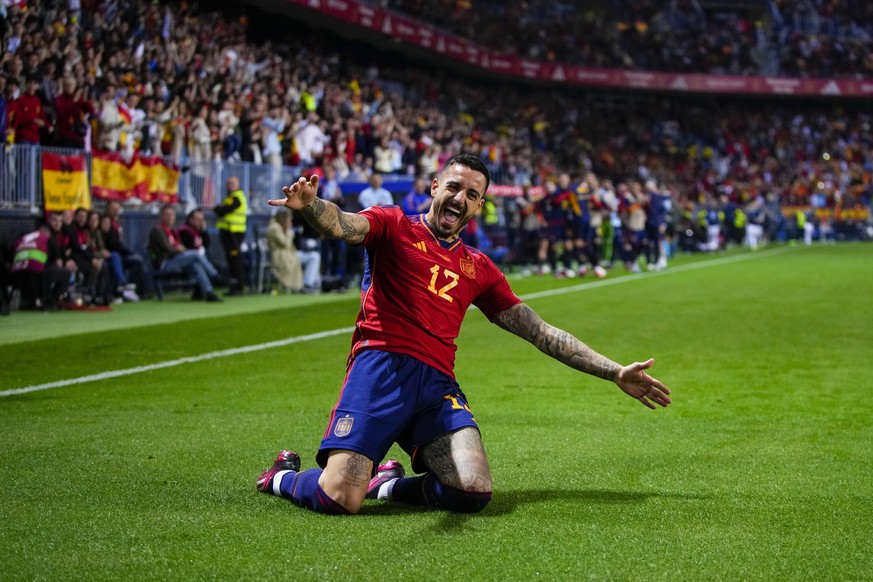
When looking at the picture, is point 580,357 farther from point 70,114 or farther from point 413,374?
point 70,114

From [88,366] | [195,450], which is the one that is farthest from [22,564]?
[88,366]

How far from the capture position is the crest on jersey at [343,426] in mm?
5312

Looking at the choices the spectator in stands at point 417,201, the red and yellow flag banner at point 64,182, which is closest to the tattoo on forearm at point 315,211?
the red and yellow flag banner at point 64,182

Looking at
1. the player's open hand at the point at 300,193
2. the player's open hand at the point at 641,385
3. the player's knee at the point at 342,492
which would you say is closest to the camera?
the player's open hand at the point at 300,193

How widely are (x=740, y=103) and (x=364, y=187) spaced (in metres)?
41.8

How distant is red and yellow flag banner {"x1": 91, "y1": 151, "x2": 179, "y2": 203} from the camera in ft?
60.8

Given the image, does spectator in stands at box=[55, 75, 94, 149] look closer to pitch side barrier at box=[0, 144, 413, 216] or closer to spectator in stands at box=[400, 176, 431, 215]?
pitch side barrier at box=[0, 144, 413, 216]

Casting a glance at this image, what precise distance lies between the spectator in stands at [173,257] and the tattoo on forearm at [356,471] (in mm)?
13745

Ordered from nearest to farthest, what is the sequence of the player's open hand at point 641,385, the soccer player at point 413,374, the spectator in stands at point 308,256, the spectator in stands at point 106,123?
the soccer player at point 413,374 → the player's open hand at point 641,385 → the spectator in stands at point 106,123 → the spectator in stands at point 308,256

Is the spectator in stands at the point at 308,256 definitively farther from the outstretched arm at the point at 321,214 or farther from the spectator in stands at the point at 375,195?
the outstretched arm at the point at 321,214

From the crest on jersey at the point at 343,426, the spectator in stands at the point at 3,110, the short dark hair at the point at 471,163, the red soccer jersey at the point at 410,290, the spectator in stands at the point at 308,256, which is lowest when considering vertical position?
the spectator in stands at the point at 308,256

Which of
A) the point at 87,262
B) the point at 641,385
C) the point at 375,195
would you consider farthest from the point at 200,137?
the point at 641,385

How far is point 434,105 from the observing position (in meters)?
40.7

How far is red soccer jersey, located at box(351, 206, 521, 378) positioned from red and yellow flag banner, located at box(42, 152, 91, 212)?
42.2 ft
